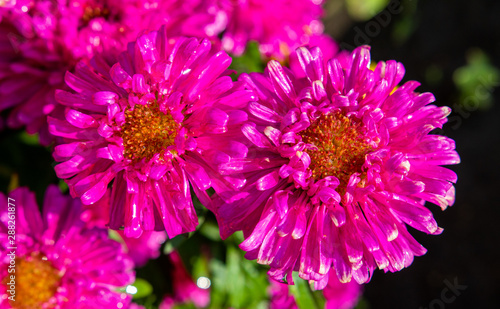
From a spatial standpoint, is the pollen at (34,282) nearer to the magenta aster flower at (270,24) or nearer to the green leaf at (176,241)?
the green leaf at (176,241)

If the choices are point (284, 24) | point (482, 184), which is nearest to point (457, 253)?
point (482, 184)

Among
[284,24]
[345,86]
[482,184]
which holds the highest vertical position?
[345,86]

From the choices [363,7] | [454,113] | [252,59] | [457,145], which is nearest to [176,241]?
[252,59]

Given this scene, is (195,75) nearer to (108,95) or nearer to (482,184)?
(108,95)

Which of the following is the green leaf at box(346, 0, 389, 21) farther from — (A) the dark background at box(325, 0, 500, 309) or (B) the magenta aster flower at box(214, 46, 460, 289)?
(B) the magenta aster flower at box(214, 46, 460, 289)

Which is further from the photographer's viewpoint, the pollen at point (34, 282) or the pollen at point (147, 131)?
the pollen at point (34, 282)

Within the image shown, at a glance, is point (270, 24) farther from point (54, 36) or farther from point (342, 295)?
point (342, 295)

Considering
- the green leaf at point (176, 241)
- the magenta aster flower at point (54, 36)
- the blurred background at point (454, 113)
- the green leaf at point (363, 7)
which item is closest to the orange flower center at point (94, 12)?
the magenta aster flower at point (54, 36)
